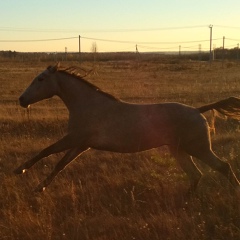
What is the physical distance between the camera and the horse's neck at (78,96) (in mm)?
7035

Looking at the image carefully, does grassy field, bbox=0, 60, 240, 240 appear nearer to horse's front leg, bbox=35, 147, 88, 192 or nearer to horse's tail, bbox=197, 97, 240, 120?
horse's front leg, bbox=35, 147, 88, 192

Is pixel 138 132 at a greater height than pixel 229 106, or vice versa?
pixel 229 106

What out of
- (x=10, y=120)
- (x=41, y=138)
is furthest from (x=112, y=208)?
(x=10, y=120)

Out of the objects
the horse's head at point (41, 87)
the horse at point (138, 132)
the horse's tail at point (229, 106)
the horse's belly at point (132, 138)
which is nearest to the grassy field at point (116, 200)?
the horse at point (138, 132)

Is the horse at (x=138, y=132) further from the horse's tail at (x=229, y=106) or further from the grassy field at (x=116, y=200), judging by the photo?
the grassy field at (x=116, y=200)

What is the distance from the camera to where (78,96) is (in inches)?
283

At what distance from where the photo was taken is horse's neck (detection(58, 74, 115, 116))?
23.1 feet

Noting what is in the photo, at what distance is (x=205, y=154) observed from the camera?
6.72 meters

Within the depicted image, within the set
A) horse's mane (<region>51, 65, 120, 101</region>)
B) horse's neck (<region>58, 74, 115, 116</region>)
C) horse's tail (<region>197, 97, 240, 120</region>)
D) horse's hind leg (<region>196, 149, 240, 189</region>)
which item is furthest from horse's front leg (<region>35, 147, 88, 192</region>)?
horse's tail (<region>197, 97, 240, 120</region>)

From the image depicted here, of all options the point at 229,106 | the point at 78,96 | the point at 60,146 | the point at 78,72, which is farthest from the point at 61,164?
the point at 229,106

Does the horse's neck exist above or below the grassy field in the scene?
above

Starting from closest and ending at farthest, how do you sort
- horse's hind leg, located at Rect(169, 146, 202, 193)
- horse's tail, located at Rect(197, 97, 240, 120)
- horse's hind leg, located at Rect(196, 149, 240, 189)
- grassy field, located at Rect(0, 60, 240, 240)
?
grassy field, located at Rect(0, 60, 240, 240), horse's hind leg, located at Rect(196, 149, 240, 189), horse's hind leg, located at Rect(169, 146, 202, 193), horse's tail, located at Rect(197, 97, 240, 120)

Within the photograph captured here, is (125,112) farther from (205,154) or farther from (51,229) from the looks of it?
(51,229)

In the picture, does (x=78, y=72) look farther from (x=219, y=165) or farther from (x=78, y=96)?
(x=219, y=165)
